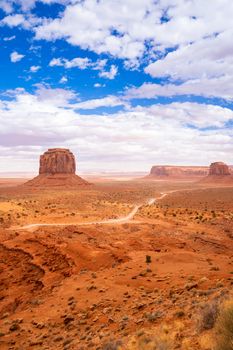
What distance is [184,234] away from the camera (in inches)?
1331

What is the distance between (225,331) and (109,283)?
1100 cm

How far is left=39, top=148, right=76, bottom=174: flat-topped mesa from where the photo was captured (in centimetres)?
11762

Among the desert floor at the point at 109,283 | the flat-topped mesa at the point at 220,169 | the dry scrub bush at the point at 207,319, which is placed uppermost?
the flat-topped mesa at the point at 220,169

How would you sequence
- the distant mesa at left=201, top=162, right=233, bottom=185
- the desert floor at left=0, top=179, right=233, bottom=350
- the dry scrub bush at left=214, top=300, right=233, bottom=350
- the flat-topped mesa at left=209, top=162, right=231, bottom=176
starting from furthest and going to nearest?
the flat-topped mesa at left=209, top=162, right=231, bottom=176 → the distant mesa at left=201, top=162, right=233, bottom=185 → the desert floor at left=0, top=179, right=233, bottom=350 → the dry scrub bush at left=214, top=300, right=233, bottom=350

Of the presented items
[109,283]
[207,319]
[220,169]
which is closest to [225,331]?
[207,319]

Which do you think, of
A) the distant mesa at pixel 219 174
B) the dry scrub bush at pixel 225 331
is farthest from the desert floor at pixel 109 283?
the distant mesa at pixel 219 174

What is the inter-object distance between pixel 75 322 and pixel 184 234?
22.7 m

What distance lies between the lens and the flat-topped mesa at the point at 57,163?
386 ft

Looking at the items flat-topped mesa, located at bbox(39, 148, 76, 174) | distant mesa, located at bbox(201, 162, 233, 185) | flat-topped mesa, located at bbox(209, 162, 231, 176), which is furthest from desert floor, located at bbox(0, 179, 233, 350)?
flat-topped mesa, located at bbox(209, 162, 231, 176)

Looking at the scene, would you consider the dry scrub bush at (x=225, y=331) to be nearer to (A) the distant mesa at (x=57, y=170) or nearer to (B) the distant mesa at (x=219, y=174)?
(A) the distant mesa at (x=57, y=170)

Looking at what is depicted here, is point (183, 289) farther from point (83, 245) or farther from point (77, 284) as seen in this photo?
point (83, 245)

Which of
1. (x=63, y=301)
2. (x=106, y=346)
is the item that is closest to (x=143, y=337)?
(x=106, y=346)

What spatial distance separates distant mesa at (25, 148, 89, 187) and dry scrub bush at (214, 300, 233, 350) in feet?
339

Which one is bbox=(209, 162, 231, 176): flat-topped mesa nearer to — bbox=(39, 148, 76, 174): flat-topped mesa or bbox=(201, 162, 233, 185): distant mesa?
bbox=(201, 162, 233, 185): distant mesa
